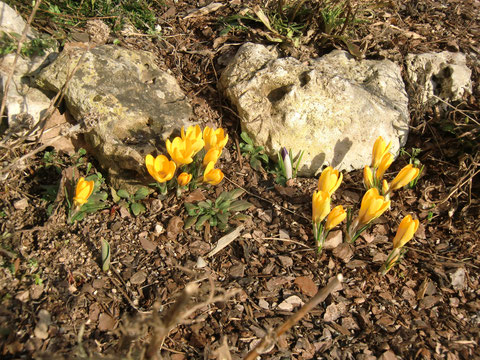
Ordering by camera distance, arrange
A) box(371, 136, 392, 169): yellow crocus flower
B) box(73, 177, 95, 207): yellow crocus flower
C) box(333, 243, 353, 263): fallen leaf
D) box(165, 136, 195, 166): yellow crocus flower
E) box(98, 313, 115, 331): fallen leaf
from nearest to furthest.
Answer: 1. box(98, 313, 115, 331): fallen leaf
2. box(73, 177, 95, 207): yellow crocus flower
3. box(165, 136, 195, 166): yellow crocus flower
4. box(333, 243, 353, 263): fallen leaf
5. box(371, 136, 392, 169): yellow crocus flower

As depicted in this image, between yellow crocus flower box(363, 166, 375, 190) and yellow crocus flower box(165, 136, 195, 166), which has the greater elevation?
yellow crocus flower box(165, 136, 195, 166)

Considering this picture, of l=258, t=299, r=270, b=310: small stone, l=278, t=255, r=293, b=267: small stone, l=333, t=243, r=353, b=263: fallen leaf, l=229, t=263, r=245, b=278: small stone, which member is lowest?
l=333, t=243, r=353, b=263: fallen leaf

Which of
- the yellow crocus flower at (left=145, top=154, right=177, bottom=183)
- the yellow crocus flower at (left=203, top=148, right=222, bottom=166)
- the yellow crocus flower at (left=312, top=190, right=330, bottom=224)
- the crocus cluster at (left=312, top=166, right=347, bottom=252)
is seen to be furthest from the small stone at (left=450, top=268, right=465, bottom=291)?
the yellow crocus flower at (left=145, top=154, right=177, bottom=183)

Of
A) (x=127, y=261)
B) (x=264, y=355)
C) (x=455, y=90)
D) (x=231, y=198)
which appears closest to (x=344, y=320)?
(x=264, y=355)

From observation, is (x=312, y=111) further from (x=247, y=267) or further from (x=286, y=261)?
(x=247, y=267)

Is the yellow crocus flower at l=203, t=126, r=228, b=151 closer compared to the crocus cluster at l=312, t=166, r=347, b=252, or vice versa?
the crocus cluster at l=312, t=166, r=347, b=252

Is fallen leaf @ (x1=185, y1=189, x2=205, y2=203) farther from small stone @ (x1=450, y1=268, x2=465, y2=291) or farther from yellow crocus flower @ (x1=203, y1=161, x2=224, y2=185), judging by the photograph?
small stone @ (x1=450, y1=268, x2=465, y2=291)

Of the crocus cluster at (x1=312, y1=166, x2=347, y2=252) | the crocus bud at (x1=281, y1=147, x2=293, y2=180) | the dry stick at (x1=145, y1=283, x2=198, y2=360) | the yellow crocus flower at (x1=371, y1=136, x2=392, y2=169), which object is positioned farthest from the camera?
the crocus bud at (x1=281, y1=147, x2=293, y2=180)

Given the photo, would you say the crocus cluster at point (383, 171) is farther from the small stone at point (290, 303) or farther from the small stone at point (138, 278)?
the small stone at point (138, 278)
